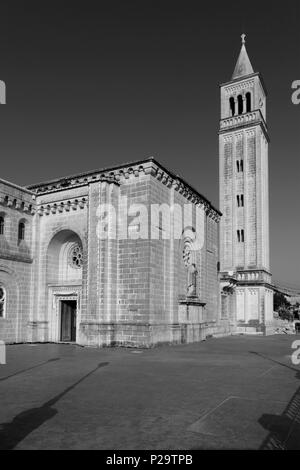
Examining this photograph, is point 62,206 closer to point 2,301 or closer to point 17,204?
point 17,204

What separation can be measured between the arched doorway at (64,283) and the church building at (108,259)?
6 cm

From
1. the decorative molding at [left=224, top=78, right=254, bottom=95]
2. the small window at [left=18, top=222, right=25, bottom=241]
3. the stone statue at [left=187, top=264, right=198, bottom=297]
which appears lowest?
the stone statue at [left=187, top=264, right=198, bottom=297]

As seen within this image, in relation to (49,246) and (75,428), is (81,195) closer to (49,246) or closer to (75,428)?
(49,246)

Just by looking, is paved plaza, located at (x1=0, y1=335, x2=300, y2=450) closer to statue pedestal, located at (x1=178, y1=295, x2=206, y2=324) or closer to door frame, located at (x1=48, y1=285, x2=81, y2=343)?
statue pedestal, located at (x1=178, y1=295, x2=206, y2=324)

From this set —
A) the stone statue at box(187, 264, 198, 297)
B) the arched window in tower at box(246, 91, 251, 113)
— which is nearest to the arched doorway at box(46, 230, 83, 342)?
the stone statue at box(187, 264, 198, 297)

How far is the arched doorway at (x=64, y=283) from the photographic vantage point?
24.2 metres

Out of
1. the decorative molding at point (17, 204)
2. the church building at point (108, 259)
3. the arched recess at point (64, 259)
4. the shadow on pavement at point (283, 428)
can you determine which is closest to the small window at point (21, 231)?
the church building at point (108, 259)

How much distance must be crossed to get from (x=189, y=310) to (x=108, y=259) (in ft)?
20.6

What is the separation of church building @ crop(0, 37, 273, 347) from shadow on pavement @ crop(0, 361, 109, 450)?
1227cm

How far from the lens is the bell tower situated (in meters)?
42.4

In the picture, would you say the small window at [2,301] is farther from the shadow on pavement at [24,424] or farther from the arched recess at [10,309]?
the shadow on pavement at [24,424]

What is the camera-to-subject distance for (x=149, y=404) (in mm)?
8539
